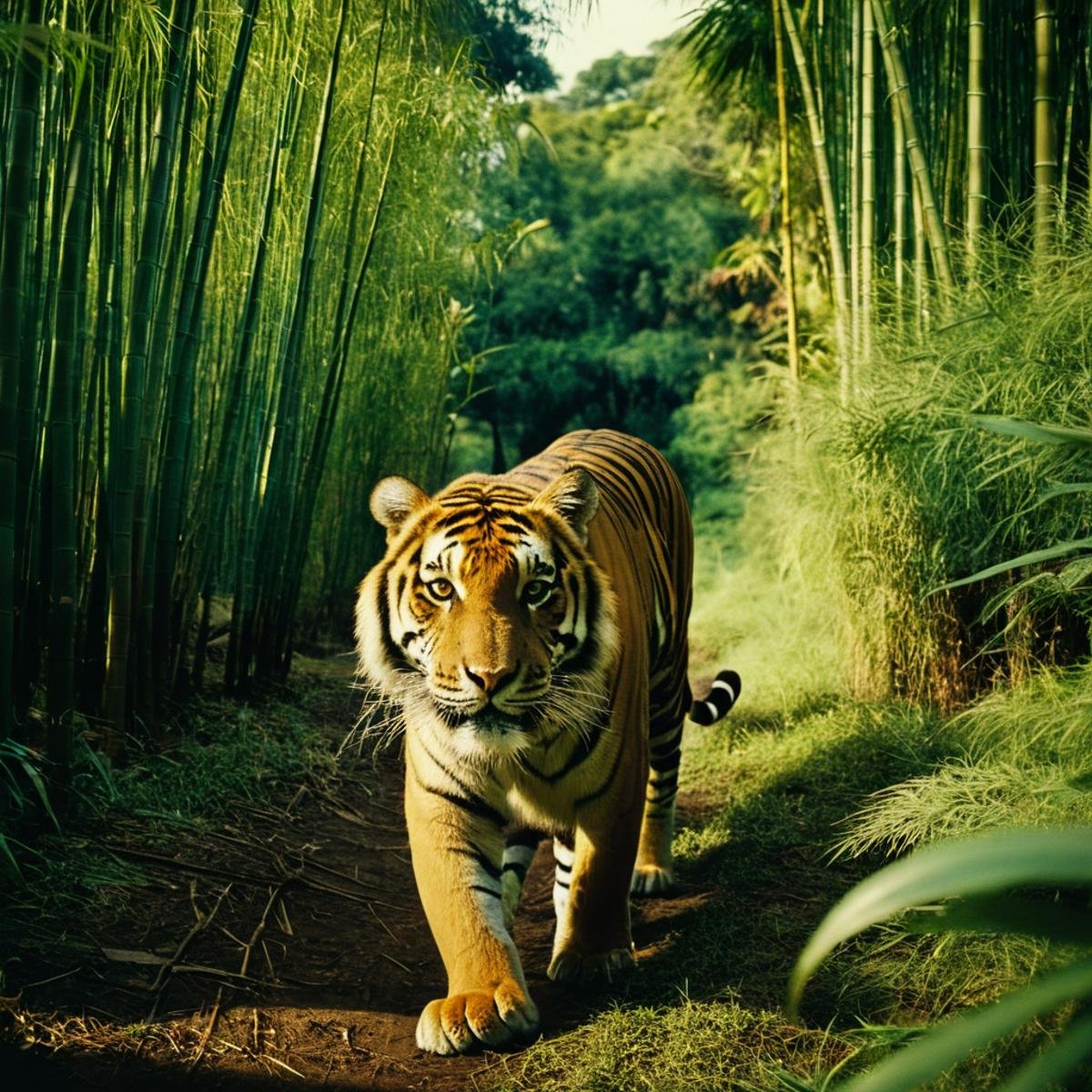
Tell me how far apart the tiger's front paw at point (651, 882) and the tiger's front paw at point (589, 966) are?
650 millimetres

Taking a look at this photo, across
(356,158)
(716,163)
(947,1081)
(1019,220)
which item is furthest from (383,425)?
(716,163)

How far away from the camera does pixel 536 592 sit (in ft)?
8.11

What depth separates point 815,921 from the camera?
2.85 metres

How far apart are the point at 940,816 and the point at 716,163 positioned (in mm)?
13595

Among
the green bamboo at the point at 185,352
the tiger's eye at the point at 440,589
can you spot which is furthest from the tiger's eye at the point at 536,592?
the green bamboo at the point at 185,352

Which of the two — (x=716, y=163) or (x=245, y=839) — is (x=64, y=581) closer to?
(x=245, y=839)

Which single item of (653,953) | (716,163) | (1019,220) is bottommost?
(653,953)

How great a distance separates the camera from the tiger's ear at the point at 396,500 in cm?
268

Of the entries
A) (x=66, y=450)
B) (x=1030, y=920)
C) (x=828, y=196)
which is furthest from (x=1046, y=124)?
(x=1030, y=920)

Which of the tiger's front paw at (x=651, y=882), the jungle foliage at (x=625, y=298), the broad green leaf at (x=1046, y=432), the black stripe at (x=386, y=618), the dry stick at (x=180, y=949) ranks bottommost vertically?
the dry stick at (x=180, y=949)

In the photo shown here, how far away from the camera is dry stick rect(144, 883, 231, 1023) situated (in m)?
2.38

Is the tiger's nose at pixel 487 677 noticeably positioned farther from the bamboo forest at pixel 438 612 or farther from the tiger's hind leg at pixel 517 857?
the tiger's hind leg at pixel 517 857

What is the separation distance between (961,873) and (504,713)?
63.4 inches

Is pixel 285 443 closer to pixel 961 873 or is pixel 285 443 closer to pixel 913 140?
pixel 913 140
